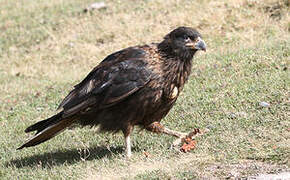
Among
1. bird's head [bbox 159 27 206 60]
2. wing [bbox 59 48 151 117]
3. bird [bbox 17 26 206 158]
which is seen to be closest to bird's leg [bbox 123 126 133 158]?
bird [bbox 17 26 206 158]

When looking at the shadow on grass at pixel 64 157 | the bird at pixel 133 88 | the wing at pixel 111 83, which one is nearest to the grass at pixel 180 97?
the shadow on grass at pixel 64 157

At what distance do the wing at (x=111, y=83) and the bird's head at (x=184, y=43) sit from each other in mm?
365

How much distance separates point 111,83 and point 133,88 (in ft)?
1.04

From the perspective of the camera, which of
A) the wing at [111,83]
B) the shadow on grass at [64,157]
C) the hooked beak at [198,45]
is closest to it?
the wing at [111,83]

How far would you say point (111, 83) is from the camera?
251 inches

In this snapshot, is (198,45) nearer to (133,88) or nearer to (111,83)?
(133,88)

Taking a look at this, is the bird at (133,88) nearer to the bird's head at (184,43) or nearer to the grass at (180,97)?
the bird's head at (184,43)

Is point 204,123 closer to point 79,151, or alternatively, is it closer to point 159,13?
point 79,151

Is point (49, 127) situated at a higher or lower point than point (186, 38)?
lower

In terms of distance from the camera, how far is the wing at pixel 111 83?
20.5 feet

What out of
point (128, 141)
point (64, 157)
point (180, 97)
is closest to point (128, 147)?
point (128, 141)

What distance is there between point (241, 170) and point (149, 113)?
136 centimetres

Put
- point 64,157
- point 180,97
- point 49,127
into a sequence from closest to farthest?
point 49,127, point 64,157, point 180,97

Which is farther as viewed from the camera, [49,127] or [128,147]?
[49,127]
